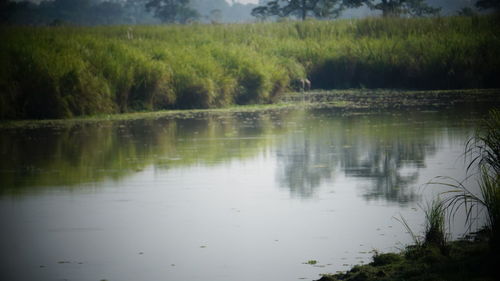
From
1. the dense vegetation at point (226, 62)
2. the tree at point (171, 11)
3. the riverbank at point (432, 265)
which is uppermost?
the tree at point (171, 11)

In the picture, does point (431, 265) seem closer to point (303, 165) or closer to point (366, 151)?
point (303, 165)

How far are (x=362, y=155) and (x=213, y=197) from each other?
3567 mm

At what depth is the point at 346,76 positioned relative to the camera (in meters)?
27.0

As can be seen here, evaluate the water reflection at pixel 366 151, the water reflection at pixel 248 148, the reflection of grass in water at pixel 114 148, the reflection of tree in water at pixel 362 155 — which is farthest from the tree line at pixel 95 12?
the reflection of tree in water at pixel 362 155

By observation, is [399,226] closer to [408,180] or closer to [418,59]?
[408,180]

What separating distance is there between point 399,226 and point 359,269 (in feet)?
5.21

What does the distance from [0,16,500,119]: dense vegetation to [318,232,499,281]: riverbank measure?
1273 cm

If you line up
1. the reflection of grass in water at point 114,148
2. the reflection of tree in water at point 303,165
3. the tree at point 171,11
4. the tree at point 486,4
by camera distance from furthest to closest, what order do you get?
1. the tree at point 171,11
2. the tree at point 486,4
3. the reflection of grass in water at point 114,148
4. the reflection of tree in water at point 303,165

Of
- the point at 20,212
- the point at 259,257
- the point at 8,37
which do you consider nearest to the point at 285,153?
the point at 20,212

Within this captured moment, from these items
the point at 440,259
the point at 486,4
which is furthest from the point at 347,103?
the point at 486,4

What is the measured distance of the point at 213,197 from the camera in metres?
9.63

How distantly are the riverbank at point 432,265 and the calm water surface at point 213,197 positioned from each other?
0.33 meters

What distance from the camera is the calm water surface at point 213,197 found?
7.07 metres

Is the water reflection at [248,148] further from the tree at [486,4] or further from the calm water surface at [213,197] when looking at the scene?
the tree at [486,4]
